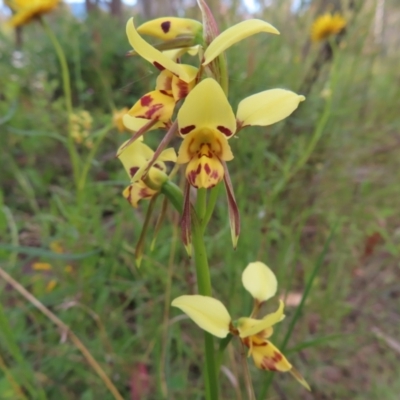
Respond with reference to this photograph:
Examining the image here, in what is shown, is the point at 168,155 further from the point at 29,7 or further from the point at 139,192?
the point at 29,7

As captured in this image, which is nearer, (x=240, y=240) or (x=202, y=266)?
(x=202, y=266)

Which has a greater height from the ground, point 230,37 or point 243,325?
point 230,37

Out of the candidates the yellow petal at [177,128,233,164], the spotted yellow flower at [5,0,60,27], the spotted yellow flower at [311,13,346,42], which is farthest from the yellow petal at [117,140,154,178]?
the spotted yellow flower at [311,13,346,42]

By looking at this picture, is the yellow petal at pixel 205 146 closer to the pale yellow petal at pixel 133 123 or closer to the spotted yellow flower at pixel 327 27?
the pale yellow petal at pixel 133 123

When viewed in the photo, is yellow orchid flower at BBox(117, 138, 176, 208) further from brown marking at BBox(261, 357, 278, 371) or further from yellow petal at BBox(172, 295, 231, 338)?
brown marking at BBox(261, 357, 278, 371)

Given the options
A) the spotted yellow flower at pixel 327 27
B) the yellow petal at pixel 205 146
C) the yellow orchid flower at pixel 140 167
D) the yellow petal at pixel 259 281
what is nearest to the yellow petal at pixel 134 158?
the yellow orchid flower at pixel 140 167

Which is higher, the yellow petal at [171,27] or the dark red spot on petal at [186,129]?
the yellow petal at [171,27]

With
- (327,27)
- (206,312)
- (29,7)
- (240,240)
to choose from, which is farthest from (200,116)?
(327,27)
